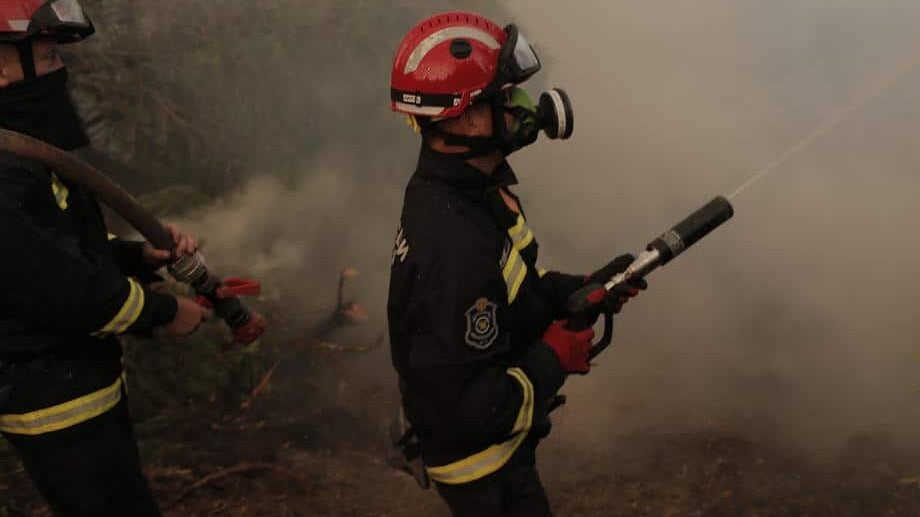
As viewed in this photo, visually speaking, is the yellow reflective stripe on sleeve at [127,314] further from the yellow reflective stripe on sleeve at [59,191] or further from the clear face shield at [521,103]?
the clear face shield at [521,103]

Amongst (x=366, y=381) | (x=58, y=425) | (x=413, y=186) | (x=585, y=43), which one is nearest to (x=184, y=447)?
(x=366, y=381)

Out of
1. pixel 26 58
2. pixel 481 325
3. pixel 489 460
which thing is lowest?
pixel 489 460

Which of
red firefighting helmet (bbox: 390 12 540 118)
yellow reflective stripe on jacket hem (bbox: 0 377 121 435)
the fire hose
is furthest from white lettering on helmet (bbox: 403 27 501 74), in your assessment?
yellow reflective stripe on jacket hem (bbox: 0 377 121 435)

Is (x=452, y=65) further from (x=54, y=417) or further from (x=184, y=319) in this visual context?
(x=54, y=417)

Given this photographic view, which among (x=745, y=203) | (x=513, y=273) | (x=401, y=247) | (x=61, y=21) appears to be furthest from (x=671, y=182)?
(x=61, y=21)

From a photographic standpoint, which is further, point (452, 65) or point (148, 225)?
point (148, 225)

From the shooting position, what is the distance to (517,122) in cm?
254

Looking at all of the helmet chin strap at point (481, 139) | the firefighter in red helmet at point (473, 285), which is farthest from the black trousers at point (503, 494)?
the helmet chin strap at point (481, 139)

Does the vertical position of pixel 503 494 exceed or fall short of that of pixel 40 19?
it falls short

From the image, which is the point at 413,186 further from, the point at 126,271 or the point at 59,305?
the point at 126,271

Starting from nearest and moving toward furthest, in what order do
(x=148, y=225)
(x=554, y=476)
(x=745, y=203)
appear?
(x=148, y=225)
(x=554, y=476)
(x=745, y=203)

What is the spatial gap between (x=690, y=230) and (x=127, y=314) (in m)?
1.97

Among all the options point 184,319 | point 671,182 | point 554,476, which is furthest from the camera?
point 671,182

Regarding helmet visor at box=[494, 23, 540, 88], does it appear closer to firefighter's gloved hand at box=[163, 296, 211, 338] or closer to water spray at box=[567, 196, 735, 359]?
water spray at box=[567, 196, 735, 359]
